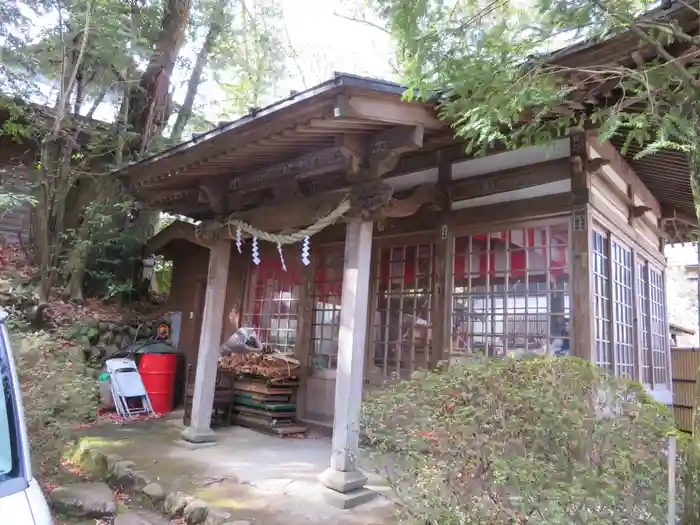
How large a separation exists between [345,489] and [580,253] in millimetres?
3007

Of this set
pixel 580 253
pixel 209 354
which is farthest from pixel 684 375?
pixel 209 354

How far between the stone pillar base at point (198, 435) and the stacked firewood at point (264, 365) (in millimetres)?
1026

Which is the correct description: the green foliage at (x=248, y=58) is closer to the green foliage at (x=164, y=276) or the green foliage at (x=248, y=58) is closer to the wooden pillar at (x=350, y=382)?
the green foliage at (x=164, y=276)

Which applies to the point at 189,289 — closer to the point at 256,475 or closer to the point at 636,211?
the point at 256,475

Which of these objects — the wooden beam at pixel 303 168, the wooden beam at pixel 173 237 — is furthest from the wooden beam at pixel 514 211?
the wooden beam at pixel 173 237

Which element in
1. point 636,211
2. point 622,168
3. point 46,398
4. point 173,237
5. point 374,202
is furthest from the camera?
point 173,237

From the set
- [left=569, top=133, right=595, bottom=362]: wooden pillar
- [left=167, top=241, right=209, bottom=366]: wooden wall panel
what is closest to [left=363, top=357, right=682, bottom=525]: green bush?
[left=569, top=133, right=595, bottom=362]: wooden pillar

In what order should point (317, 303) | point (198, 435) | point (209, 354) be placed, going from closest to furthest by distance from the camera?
point (198, 435)
point (209, 354)
point (317, 303)

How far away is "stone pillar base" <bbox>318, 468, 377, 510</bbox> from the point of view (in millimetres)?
3951

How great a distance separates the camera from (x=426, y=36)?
10.5ft

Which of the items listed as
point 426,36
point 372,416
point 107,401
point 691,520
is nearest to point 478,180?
point 426,36

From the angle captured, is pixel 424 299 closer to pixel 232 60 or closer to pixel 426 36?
pixel 426 36

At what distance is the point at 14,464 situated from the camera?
183 cm

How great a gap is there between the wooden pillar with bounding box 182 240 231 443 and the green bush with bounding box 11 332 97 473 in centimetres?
173
